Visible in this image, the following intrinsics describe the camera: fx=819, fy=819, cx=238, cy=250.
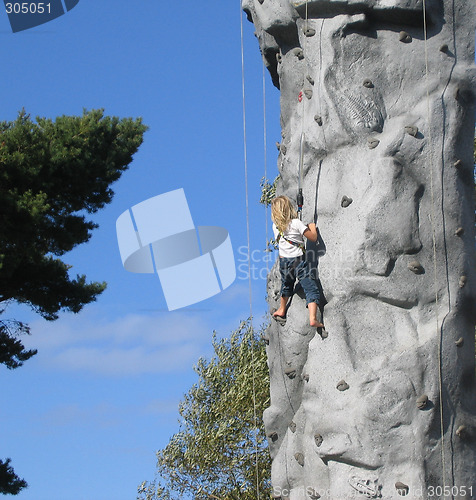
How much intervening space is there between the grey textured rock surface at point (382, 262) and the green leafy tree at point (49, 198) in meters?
5.96

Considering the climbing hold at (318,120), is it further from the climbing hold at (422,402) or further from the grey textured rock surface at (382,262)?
the climbing hold at (422,402)

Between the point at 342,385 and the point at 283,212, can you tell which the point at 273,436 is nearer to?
the point at 342,385

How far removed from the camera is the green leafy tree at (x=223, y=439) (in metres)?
15.5

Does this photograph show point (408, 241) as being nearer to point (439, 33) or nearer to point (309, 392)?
point (309, 392)

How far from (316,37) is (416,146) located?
1.62m

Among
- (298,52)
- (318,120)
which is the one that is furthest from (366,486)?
(298,52)

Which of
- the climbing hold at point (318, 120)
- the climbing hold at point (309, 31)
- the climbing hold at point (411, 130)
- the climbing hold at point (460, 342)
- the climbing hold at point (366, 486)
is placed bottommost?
the climbing hold at point (366, 486)

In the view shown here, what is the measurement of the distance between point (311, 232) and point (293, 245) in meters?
0.24

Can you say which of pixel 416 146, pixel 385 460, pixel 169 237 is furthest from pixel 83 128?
pixel 385 460

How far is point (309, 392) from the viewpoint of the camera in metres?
8.03

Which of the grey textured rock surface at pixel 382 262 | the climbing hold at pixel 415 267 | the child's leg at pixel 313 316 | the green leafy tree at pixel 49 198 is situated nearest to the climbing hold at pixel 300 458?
the grey textured rock surface at pixel 382 262

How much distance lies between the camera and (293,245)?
8.15 metres

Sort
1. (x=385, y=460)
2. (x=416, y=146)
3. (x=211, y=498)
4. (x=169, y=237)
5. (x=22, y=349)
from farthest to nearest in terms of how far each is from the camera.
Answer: (x=211, y=498)
(x=22, y=349)
(x=169, y=237)
(x=416, y=146)
(x=385, y=460)

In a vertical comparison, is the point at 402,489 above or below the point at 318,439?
below
